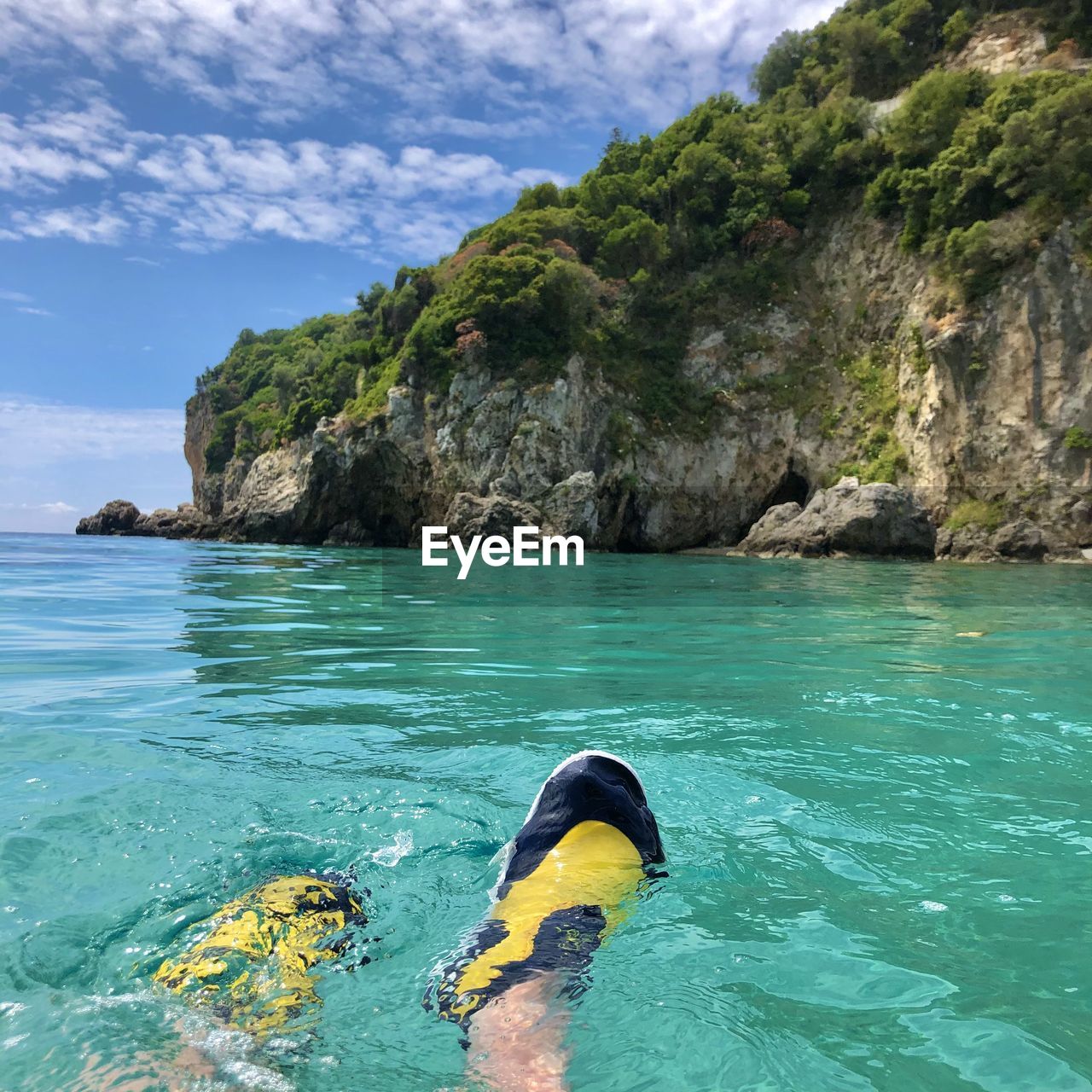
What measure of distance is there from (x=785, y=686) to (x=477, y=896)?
3.33 m

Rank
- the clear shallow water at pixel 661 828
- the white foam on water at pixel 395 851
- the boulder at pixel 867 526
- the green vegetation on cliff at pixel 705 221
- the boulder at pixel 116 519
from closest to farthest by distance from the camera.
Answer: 1. the clear shallow water at pixel 661 828
2. the white foam on water at pixel 395 851
3. the boulder at pixel 867 526
4. the green vegetation on cliff at pixel 705 221
5. the boulder at pixel 116 519

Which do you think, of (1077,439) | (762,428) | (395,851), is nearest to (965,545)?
(1077,439)

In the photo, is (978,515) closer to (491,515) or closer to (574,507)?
(574,507)

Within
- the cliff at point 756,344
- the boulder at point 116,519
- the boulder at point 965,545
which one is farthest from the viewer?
the boulder at point 116,519

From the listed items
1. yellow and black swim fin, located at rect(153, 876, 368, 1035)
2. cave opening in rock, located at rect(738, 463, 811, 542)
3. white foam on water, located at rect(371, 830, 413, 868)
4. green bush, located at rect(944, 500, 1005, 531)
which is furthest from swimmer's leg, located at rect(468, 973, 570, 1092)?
cave opening in rock, located at rect(738, 463, 811, 542)

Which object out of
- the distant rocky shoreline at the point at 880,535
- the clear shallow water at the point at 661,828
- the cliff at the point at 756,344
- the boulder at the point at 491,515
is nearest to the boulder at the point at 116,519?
the cliff at the point at 756,344

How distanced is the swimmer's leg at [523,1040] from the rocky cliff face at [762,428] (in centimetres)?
2392

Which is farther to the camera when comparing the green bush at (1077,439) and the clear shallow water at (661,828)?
the green bush at (1077,439)

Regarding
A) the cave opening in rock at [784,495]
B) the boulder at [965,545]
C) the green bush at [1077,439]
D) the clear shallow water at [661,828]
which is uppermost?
the green bush at [1077,439]

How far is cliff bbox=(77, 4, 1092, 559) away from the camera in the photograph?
23.2 m

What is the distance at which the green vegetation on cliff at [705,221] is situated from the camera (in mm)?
26969

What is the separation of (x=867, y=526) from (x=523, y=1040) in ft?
70.1

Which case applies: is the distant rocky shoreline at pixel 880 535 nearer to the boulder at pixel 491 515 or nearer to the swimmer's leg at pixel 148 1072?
the boulder at pixel 491 515

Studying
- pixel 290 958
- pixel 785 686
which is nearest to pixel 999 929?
pixel 290 958
